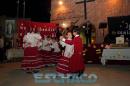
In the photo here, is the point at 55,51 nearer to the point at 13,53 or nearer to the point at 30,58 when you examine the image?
the point at 30,58

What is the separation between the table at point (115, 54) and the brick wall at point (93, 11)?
12.2ft

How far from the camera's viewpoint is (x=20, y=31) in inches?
540

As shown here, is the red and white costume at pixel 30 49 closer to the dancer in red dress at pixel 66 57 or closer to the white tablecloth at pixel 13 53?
the dancer in red dress at pixel 66 57

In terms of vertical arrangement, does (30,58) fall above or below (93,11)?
below

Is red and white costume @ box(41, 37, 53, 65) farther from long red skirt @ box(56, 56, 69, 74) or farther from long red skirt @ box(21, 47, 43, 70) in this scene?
long red skirt @ box(56, 56, 69, 74)

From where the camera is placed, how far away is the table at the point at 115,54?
12.7 meters

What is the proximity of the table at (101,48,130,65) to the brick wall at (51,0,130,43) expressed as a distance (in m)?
3.73

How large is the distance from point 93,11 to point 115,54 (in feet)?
17.2

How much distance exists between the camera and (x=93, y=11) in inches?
690

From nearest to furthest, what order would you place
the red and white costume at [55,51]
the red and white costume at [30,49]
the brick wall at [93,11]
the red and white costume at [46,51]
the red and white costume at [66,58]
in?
1. the red and white costume at [66,58]
2. the red and white costume at [30,49]
3. the red and white costume at [46,51]
4. the red and white costume at [55,51]
5. the brick wall at [93,11]

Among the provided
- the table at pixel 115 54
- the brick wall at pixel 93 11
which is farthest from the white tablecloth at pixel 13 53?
the table at pixel 115 54

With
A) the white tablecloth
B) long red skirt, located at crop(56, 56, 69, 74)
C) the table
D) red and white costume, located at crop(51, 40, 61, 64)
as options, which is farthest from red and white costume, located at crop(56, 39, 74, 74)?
the white tablecloth

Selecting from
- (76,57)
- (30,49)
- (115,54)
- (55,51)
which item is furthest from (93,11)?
(76,57)

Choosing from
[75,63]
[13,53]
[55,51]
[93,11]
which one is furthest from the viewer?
[93,11]
